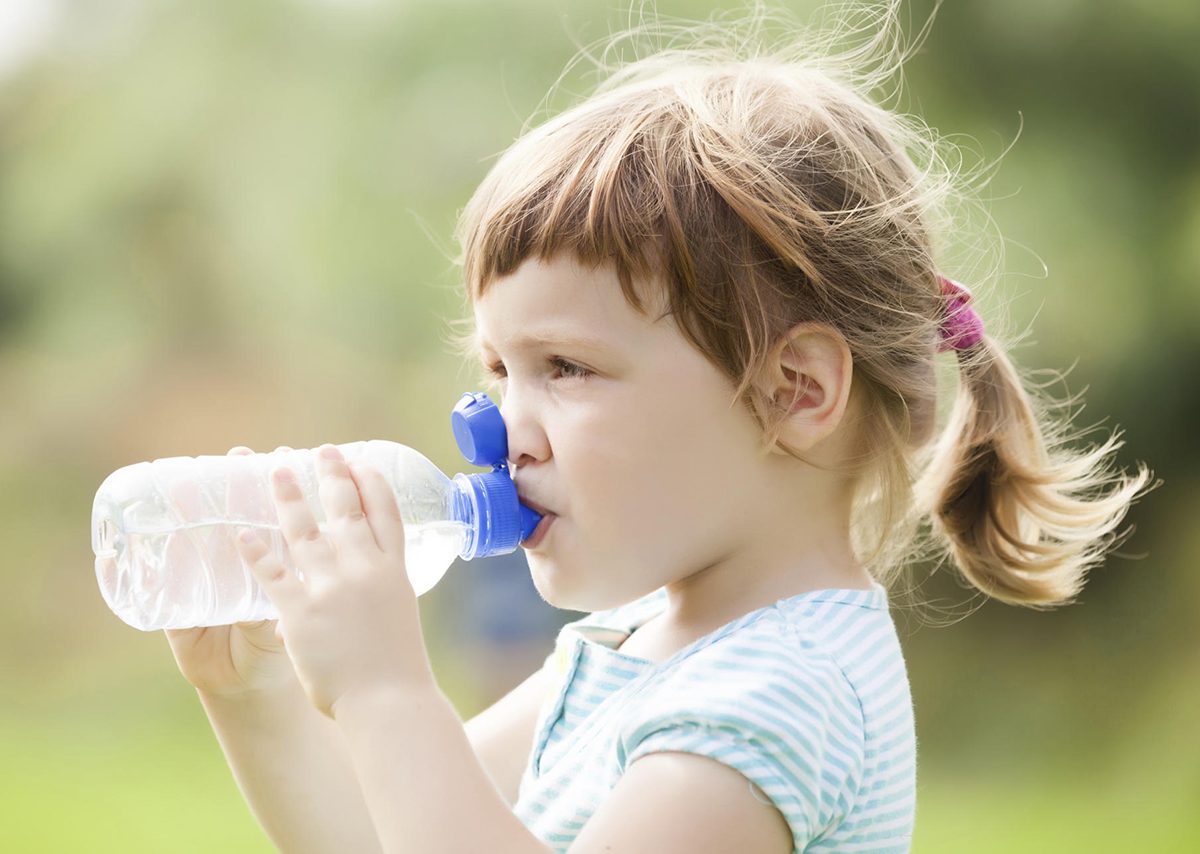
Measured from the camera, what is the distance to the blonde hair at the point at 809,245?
0.94 meters

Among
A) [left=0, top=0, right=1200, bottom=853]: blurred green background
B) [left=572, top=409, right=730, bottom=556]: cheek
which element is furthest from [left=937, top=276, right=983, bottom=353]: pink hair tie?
[left=0, top=0, right=1200, bottom=853]: blurred green background

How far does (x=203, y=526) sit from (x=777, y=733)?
51cm

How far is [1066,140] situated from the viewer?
3.06 metres

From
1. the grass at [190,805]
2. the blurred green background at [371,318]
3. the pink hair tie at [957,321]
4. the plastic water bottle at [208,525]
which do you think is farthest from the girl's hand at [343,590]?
the grass at [190,805]

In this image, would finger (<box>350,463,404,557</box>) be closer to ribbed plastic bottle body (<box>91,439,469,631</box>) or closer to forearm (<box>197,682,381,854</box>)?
ribbed plastic bottle body (<box>91,439,469,631</box>)

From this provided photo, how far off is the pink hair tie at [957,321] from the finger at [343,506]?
0.48 m

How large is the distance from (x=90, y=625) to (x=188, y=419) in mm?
590

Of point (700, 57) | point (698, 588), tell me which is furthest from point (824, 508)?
point (700, 57)

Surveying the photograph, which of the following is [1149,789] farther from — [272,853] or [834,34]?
[834,34]

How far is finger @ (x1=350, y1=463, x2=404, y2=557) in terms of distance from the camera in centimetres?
89

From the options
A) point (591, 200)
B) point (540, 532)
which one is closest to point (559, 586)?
point (540, 532)

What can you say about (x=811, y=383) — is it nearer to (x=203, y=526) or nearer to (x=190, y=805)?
(x=203, y=526)

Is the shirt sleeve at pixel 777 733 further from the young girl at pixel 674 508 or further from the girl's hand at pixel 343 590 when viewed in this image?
the girl's hand at pixel 343 590

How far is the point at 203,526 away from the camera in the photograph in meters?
1.08
